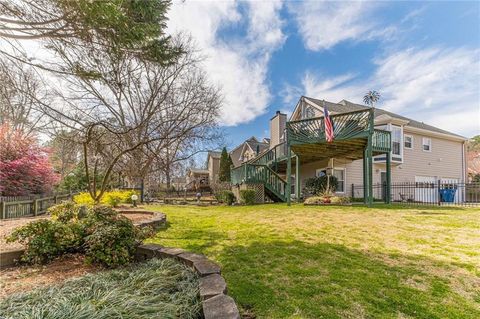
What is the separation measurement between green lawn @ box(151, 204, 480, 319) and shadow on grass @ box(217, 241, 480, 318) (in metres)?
0.01

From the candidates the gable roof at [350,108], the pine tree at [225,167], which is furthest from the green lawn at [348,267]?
the pine tree at [225,167]

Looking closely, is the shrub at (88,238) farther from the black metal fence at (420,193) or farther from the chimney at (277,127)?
the chimney at (277,127)

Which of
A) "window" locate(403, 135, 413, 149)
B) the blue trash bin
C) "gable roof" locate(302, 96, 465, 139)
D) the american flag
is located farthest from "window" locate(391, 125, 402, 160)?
the american flag

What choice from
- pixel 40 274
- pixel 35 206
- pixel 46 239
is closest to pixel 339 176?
pixel 46 239

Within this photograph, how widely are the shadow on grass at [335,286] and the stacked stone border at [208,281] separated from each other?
0.43 meters

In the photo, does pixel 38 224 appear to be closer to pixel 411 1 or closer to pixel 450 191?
pixel 411 1

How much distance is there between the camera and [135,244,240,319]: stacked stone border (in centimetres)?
187

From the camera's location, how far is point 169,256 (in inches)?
130

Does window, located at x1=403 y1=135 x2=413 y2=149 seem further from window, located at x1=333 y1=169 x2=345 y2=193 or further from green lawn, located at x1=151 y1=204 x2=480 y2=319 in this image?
green lawn, located at x1=151 y1=204 x2=480 y2=319

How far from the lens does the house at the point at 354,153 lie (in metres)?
11.4

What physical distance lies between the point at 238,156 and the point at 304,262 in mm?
37196

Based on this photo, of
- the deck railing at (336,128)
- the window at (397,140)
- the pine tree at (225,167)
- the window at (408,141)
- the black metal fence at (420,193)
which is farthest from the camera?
the pine tree at (225,167)

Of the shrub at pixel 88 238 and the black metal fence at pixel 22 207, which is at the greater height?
the shrub at pixel 88 238

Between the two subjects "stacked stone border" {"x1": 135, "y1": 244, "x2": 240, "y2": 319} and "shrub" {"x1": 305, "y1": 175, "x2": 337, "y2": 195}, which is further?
"shrub" {"x1": 305, "y1": 175, "x2": 337, "y2": 195}
